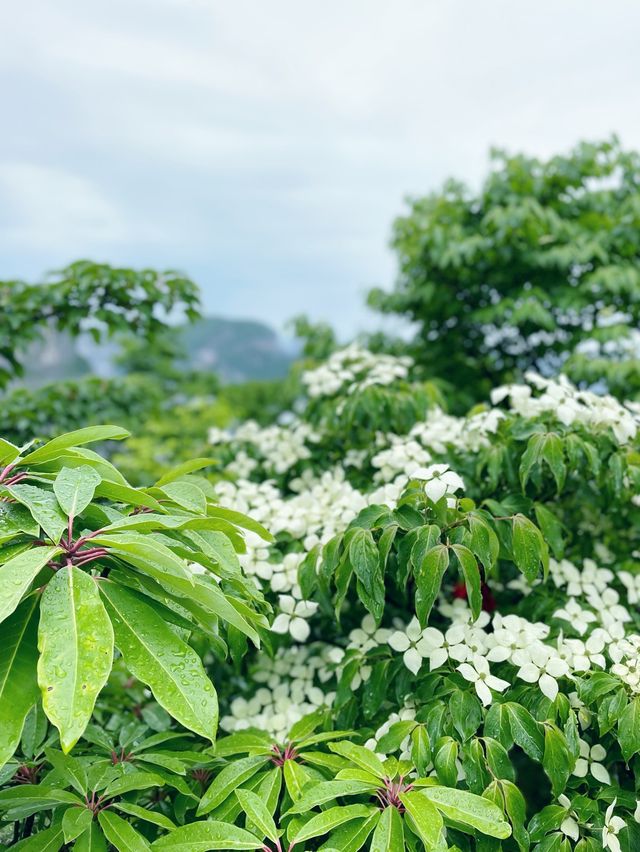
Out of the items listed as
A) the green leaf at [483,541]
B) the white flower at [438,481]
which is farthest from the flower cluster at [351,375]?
the green leaf at [483,541]

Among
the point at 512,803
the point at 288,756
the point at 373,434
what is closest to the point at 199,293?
the point at 373,434

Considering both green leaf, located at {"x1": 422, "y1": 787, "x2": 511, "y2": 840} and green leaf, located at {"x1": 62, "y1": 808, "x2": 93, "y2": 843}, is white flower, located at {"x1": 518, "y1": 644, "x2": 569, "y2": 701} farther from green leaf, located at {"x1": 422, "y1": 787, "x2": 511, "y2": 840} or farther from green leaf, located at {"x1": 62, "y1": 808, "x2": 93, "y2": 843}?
green leaf, located at {"x1": 62, "y1": 808, "x2": 93, "y2": 843}

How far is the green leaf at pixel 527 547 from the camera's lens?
1521mm

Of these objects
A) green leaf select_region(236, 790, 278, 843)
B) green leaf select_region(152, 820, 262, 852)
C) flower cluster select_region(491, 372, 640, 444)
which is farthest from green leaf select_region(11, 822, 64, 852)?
flower cluster select_region(491, 372, 640, 444)

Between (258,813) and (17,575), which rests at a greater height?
(17,575)

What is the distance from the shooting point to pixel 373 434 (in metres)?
2.44

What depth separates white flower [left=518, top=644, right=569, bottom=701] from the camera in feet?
4.54

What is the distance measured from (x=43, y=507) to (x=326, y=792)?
67 centimetres

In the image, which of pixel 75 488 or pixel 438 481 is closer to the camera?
pixel 75 488

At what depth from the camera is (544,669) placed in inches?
56.4

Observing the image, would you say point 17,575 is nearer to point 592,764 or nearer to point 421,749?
point 421,749

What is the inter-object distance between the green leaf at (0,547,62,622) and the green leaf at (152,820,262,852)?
57cm

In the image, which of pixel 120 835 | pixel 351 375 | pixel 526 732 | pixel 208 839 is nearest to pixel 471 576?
pixel 526 732

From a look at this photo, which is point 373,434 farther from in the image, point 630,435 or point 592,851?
point 592,851
